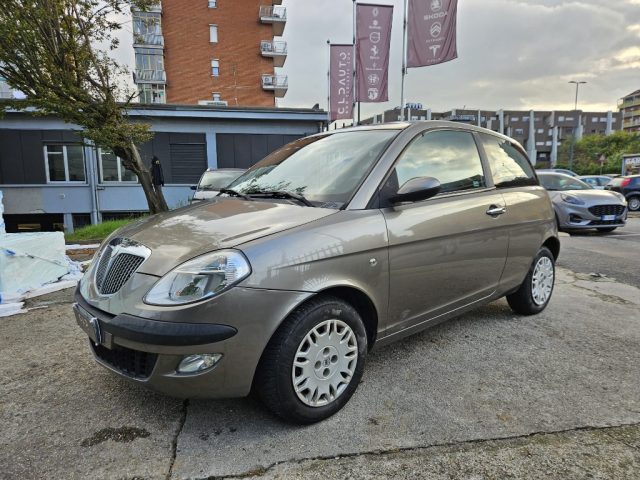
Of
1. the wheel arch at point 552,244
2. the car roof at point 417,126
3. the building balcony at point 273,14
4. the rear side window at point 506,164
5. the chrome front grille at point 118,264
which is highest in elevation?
the building balcony at point 273,14

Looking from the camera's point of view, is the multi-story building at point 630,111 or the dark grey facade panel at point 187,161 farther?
the multi-story building at point 630,111

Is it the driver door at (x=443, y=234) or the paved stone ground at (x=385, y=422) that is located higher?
the driver door at (x=443, y=234)

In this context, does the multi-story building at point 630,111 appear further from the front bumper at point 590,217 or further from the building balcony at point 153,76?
the front bumper at point 590,217

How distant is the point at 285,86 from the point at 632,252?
34803 millimetres

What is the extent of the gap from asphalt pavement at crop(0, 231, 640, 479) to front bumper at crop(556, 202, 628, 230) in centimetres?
750

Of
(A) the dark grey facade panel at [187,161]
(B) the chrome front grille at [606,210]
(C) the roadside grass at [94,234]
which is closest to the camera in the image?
(C) the roadside grass at [94,234]

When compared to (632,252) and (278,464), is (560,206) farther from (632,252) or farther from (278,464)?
(278,464)

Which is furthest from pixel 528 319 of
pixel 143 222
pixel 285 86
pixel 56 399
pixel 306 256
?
pixel 285 86

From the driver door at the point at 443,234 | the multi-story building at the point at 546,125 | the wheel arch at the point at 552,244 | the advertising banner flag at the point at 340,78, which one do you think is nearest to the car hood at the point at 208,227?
the driver door at the point at 443,234

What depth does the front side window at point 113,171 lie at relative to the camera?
54.4 feet

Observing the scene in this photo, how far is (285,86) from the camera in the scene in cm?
3831

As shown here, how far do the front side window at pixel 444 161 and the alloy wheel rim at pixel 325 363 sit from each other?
0.95m

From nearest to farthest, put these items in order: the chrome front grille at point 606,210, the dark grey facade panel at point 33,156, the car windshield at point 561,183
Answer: the chrome front grille at point 606,210 → the car windshield at point 561,183 → the dark grey facade panel at point 33,156

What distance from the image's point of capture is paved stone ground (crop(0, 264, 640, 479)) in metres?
1.97
